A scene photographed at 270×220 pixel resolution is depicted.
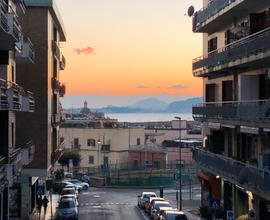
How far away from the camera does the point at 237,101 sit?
33031 mm

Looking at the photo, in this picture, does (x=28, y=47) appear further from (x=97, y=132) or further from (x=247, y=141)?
(x=97, y=132)

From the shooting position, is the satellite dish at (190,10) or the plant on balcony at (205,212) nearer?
the plant on balcony at (205,212)

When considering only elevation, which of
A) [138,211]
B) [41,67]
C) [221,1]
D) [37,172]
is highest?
[221,1]

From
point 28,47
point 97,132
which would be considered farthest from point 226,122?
point 97,132

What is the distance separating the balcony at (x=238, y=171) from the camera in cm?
2647

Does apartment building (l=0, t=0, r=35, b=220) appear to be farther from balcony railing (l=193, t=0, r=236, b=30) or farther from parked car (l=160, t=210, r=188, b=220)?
balcony railing (l=193, t=0, r=236, b=30)

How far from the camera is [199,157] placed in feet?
135

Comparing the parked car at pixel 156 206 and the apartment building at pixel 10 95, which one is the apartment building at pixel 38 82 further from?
the parked car at pixel 156 206

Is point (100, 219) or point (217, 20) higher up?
point (217, 20)

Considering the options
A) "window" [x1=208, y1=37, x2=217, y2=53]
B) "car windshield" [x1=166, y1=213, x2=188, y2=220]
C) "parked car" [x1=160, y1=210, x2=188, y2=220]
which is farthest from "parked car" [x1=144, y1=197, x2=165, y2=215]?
"window" [x1=208, y1=37, x2=217, y2=53]

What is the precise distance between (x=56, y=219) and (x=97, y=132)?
53.7 m

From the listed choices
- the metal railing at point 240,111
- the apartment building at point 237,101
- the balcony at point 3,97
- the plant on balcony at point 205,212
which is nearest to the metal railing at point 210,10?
the apartment building at point 237,101

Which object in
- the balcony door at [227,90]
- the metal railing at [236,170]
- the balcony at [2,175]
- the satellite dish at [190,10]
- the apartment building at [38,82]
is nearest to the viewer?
the balcony at [2,175]

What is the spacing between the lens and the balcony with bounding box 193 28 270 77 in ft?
94.3
